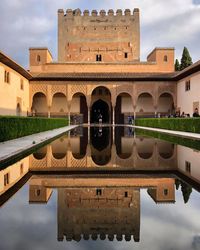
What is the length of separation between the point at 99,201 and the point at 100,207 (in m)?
0.24

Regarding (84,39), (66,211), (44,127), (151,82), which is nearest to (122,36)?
(84,39)

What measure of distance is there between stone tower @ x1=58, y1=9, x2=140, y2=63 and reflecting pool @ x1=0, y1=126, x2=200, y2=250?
129ft

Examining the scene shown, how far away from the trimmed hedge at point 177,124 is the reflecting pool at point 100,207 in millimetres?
10471

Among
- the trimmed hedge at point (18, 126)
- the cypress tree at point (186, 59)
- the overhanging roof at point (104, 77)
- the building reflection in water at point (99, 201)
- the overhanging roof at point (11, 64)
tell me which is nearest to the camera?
the building reflection in water at point (99, 201)

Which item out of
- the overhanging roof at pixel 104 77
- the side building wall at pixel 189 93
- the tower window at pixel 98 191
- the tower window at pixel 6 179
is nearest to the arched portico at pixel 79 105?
the overhanging roof at pixel 104 77

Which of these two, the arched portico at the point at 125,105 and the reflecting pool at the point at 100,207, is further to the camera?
the arched portico at the point at 125,105

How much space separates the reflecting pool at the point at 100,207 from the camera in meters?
3.05

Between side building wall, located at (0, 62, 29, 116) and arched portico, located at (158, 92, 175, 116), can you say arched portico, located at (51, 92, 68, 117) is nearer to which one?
side building wall, located at (0, 62, 29, 116)

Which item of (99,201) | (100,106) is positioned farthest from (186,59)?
(99,201)

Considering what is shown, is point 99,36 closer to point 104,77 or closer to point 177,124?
point 104,77

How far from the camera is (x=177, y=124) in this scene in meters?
20.5

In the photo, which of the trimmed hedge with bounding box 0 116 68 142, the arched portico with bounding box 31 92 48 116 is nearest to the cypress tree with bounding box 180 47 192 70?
the arched portico with bounding box 31 92 48 116

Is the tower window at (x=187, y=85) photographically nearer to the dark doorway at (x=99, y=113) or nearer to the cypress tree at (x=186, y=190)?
the dark doorway at (x=99, y=113)

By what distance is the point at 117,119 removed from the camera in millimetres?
38000
